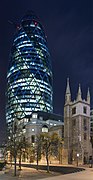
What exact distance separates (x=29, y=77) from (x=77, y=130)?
69097 mm

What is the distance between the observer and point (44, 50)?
442 feet

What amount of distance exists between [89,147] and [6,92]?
272 ft

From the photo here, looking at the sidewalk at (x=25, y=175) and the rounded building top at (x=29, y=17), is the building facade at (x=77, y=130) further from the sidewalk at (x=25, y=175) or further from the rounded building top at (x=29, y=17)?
the rounded building top at (x=29, y=17)

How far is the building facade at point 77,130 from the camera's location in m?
58.2

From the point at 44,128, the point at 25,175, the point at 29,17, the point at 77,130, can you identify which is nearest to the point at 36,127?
the point at 44,128

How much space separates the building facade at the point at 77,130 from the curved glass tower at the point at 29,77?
2335 inches

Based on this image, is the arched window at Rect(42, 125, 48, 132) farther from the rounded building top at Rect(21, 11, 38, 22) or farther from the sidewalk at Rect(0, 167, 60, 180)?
the rounded building top at Rect(21, 11, 38, 22)

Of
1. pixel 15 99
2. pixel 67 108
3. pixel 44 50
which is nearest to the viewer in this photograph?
pixel 67 108

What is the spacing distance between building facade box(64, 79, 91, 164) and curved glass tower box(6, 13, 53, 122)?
59313 mm

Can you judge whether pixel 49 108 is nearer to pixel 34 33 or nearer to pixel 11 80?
pixel 11 80

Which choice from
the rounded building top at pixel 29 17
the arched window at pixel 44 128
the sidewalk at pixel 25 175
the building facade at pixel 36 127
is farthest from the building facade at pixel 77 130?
the rounded building top at pixel 29 17

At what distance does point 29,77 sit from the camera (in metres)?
127

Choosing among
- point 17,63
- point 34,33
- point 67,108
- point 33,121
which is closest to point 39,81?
point 17,63

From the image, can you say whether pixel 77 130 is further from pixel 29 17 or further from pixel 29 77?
pixel 29 17
